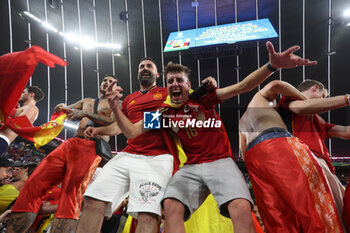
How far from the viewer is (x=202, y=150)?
186cm

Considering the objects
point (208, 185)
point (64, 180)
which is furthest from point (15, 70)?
point (208, 185)

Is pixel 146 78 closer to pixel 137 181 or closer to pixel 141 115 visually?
pixel 141 115

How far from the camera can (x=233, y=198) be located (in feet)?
4.93

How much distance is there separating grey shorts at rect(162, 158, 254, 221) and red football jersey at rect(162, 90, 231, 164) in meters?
0.08

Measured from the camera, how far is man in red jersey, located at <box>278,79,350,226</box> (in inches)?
65.9

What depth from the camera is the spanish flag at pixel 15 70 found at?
1.70m

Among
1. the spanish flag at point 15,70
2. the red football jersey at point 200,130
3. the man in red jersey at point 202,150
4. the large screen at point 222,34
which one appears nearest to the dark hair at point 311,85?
the man in red jersey at point 202,150

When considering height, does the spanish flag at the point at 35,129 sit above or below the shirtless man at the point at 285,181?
above

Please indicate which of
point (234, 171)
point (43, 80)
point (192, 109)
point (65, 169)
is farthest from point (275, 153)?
point (43, 80)

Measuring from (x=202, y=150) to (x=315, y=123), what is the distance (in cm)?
125

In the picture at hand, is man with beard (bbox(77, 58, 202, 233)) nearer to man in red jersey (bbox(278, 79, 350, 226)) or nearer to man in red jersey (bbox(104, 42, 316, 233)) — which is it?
man in red jersey (bbox(104, 42, 316, 233))

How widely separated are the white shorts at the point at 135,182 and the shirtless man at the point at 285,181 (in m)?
0.75

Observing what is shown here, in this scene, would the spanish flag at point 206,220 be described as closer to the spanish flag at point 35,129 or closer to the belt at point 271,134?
the belt at point 271,134

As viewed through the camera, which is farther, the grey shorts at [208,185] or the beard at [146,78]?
the beard at [146,78]
